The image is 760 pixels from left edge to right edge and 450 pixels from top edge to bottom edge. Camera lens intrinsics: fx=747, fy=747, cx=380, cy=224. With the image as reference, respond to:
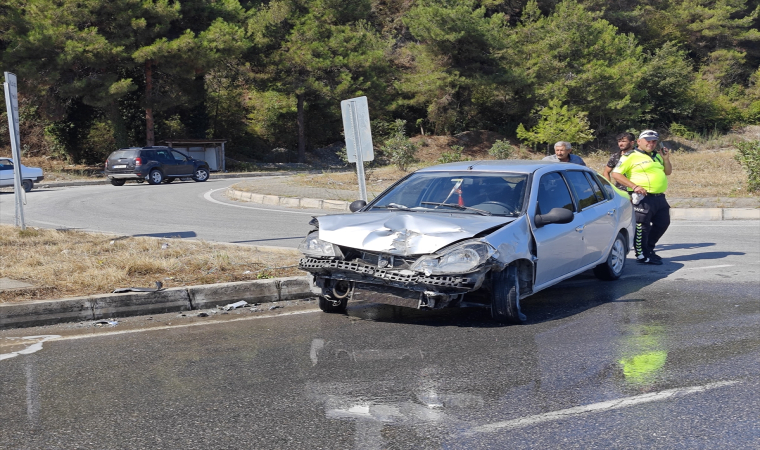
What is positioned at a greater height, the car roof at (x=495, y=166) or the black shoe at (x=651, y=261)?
the car roof at (x=495, y=166)

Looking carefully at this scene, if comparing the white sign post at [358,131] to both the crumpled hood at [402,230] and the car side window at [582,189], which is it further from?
the crumpled hood at [402,230]

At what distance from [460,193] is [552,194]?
37.6 inches

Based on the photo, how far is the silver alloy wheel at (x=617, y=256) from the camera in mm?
8461

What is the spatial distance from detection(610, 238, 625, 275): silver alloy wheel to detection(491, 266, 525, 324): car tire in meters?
2.72

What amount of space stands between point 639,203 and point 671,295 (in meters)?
2.21

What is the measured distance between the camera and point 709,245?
36.8ft

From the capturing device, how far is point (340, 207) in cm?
1747

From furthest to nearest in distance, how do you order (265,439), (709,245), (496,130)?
(496,130), (709,245), (265,439)

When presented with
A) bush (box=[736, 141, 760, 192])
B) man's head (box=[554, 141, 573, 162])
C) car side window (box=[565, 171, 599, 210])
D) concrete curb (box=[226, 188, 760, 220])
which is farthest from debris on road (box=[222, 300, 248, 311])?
bush (box=[736, 141, 760, 192])

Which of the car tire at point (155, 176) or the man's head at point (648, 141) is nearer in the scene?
the man's head at point (648, 141)

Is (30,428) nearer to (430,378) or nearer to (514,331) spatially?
(430,378)

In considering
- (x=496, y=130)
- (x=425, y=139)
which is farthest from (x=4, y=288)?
(x=496, y=130)

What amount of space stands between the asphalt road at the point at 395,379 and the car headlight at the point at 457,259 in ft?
1.82

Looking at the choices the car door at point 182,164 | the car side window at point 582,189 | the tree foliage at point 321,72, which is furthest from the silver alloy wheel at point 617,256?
the tree foliage at point 321,72
